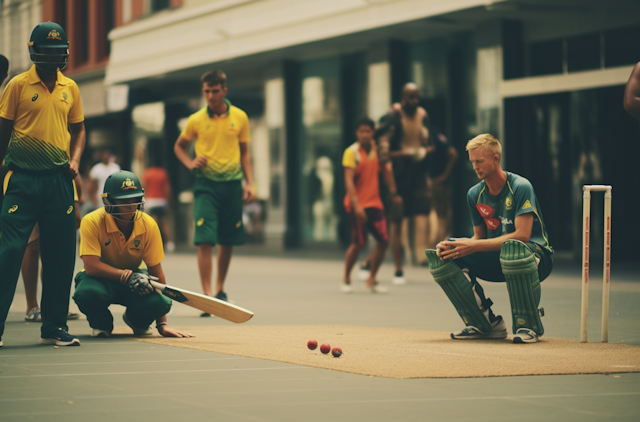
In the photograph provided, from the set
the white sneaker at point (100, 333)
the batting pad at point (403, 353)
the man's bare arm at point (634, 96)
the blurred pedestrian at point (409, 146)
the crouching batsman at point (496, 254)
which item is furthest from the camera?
the blurred pedestrian at point (409, 146)

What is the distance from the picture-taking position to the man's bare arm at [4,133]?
636 centimetres

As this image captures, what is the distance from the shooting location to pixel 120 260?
686 centimetres

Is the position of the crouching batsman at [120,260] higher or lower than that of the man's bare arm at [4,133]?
lower

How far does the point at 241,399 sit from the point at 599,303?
562 centimetres

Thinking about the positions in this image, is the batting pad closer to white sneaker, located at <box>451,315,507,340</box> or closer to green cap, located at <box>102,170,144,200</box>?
white sneaker, located at <box>451,315,507,340</box>

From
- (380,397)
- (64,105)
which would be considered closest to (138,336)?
(64,105)

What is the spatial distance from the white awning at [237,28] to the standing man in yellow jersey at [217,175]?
6.47 metres

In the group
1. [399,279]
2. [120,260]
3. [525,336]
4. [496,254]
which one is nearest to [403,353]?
[525,336]

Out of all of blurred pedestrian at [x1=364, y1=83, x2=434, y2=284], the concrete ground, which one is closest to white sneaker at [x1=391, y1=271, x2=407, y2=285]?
blurred pedestrian at [x1=364, y1=83, x2=434, y2=284]

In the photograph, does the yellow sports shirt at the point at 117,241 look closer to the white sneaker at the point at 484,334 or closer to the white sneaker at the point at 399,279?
the white sneaker at the point at 484,334

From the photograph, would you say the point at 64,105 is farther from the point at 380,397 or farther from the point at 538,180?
the point at 538,180

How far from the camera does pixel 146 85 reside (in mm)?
25703

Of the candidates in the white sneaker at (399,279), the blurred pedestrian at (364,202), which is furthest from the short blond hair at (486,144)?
the white sneaker at (399,279)

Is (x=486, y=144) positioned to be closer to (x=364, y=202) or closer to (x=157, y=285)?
(x=157, y=285)
